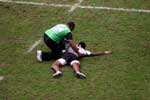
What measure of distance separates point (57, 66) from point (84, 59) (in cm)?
104

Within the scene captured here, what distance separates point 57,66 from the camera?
42.0ft

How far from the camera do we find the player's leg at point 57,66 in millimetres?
12500

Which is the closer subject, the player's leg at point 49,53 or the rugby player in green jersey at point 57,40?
the rugby player in green jersey at point 57,40

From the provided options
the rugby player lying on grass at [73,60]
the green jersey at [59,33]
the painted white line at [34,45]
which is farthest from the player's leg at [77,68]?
the painted white line at [34,45]

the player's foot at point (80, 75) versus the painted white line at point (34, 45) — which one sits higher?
the painted white line at point (34, 45)

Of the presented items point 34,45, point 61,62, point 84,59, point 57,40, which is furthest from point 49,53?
point 34,45

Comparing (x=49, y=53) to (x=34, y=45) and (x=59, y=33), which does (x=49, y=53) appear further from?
(x=34, y=45)

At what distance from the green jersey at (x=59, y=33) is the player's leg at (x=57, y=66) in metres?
0.60

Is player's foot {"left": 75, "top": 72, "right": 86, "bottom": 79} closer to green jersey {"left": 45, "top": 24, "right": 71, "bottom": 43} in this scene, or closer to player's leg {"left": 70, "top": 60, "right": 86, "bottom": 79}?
player's leg {"left": 70, "top": 60, "right": 86, "bottom": 79}

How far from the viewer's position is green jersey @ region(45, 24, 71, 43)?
1304 cm

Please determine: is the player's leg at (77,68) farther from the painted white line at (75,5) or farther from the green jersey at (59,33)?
the painted white line at (75,5)

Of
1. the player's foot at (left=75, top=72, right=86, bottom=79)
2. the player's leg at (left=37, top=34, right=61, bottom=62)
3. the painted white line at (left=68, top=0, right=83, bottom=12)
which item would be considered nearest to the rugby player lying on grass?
the player's foot at (left=75, top=72, right=86, bottom=79)

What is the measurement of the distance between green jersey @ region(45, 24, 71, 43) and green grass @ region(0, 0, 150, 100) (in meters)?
0.78

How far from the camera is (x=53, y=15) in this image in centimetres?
1656
